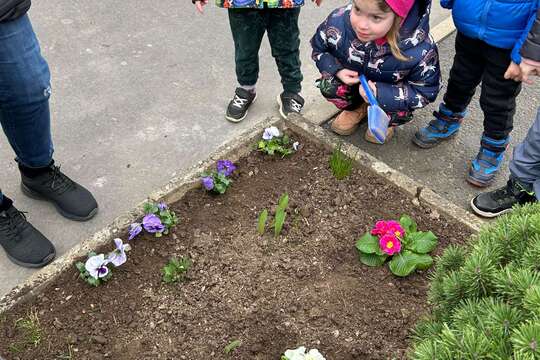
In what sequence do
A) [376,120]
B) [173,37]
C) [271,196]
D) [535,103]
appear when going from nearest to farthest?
[271,196], [376,120], [535,103], [173,37]

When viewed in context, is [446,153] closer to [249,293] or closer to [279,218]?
[279,218]

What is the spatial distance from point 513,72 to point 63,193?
2.16 meters

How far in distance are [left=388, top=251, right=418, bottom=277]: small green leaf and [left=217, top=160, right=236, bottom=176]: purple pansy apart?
2.59 ft

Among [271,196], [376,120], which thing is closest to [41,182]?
[271,196]

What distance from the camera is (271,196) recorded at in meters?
2.43

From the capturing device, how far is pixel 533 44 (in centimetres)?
222

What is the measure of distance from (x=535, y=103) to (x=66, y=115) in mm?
2873

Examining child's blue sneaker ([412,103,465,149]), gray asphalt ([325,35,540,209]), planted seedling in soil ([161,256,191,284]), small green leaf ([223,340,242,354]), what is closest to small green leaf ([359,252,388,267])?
small green leaf ([223,340,242,354])

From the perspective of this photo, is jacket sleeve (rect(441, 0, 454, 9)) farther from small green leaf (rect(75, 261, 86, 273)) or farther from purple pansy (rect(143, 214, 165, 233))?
small green leaf (rect(75, 261, 86, 273))

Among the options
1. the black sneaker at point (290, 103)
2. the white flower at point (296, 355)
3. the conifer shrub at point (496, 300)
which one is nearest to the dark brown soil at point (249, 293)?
the white flower at point (296, 355)

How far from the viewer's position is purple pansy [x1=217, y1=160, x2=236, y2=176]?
2.40m

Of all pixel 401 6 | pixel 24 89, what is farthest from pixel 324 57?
pixel 24 89

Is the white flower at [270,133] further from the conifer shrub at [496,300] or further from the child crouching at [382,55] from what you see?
the conifer shrub at [496,300]

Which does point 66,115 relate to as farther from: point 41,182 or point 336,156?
point 336,156
